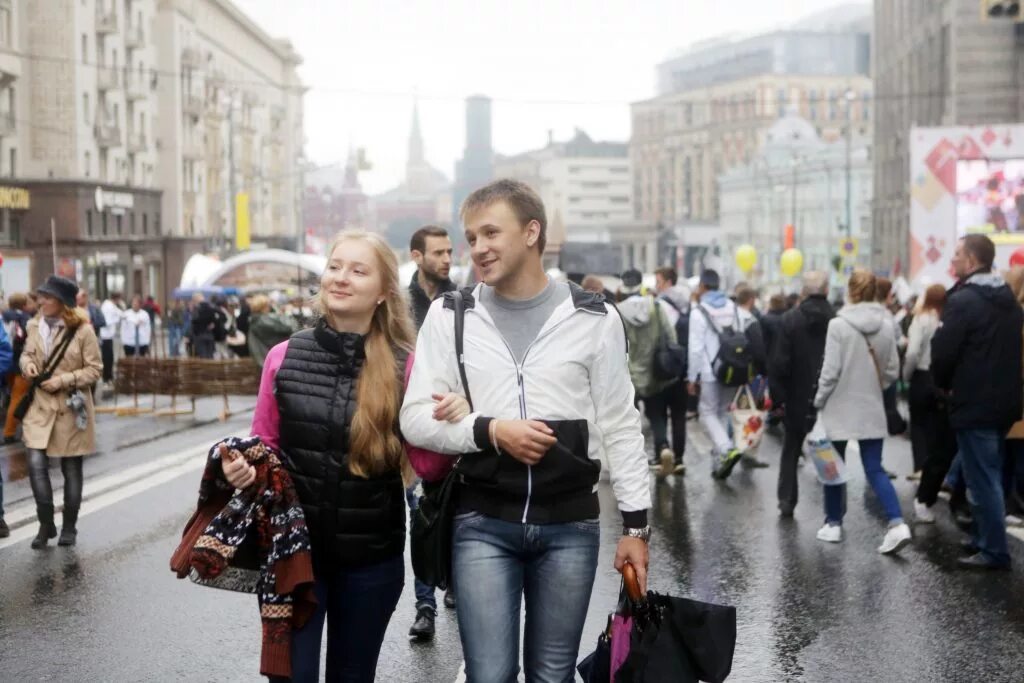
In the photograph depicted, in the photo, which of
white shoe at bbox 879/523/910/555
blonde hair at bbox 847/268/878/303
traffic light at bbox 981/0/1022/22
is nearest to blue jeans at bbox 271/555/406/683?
white shoe at bbox 879/523/910/555

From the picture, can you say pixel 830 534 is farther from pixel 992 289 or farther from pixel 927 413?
pixel 992 289

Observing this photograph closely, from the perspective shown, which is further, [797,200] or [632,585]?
[797,200]

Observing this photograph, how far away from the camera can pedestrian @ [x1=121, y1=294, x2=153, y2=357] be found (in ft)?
106

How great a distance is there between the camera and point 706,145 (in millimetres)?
174500

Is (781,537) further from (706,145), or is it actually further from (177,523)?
(706,145)

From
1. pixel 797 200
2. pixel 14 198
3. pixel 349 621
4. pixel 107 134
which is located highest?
pixel 107 134

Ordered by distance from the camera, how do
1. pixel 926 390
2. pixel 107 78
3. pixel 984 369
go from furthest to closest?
pixel 107 78
pixel 926 390
pixel 984 369

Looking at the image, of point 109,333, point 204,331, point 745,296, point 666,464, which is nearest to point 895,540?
point 666,464

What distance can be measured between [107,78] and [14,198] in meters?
11.9

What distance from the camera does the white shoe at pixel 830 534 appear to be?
392 inches

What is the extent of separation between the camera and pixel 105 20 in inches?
2403

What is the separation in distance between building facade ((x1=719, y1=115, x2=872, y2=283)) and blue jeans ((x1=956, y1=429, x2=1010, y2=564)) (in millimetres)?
82397

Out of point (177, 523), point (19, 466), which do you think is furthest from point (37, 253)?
point (177, 523)

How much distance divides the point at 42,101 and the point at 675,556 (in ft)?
165
